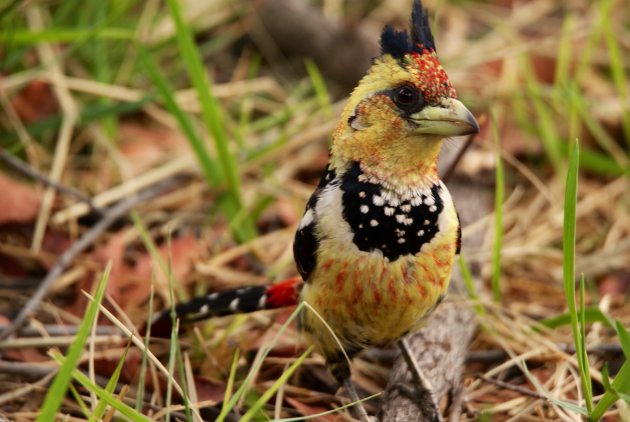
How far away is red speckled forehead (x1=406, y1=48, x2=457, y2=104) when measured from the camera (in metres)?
2.35

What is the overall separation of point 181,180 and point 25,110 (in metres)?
0.82

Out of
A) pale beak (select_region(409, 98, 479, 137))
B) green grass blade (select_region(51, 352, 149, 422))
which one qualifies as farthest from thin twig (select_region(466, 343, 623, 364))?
green grass blade (select_region(51, 352, 149, 422))

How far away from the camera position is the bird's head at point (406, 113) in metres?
2.34

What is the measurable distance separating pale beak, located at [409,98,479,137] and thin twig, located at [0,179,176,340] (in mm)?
1596

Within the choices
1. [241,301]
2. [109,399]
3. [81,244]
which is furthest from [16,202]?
[109,399]

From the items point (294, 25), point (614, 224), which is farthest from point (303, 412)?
point (294, 25)

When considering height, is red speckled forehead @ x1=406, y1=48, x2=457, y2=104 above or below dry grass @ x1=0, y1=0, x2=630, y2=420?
above

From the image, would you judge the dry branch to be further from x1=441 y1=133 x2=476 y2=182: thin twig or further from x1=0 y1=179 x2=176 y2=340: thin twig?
x1=0 y1=179 x2=176 y2=340: thin twig

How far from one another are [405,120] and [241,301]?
854 mm

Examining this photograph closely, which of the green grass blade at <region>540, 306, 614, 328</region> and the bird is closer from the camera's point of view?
the bird

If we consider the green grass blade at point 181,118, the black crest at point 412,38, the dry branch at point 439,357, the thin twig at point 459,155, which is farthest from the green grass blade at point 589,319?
the green grass blade at point 181,118

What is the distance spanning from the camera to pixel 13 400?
106 inches

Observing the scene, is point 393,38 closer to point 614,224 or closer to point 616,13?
point 614,224

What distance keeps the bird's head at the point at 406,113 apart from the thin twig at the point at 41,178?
5.21 ft
